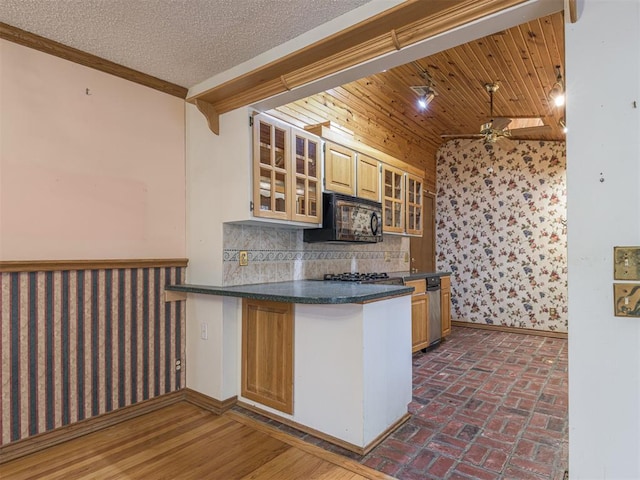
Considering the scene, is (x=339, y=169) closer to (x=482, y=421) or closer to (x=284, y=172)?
(x=284, y=172)

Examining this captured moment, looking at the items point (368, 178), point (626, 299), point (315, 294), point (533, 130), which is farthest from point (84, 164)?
point (533, 130)

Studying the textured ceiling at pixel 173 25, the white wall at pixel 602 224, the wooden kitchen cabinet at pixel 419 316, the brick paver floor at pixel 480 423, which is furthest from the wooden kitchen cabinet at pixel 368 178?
the white wall at pixel 602 224

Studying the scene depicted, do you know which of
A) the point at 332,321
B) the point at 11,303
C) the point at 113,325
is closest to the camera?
the point at 11,303

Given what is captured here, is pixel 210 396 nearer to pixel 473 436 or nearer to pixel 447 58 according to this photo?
pixel 473 436

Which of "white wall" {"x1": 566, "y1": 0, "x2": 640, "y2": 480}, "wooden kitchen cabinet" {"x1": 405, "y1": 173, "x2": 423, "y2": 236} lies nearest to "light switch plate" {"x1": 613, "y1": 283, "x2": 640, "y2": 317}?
"white wall" {"x1": 566, "y1": 0, "x2": 640, "y2": 480}

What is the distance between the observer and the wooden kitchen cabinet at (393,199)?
14.3 ft

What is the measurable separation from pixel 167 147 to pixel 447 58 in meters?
2.58

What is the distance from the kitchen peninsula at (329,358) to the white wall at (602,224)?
1066 millimetres

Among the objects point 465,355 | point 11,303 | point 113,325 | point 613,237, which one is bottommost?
point 465,355

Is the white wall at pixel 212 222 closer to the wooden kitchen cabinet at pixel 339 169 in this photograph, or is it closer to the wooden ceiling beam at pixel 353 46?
the wooden ceiling beam at pixel 353 46

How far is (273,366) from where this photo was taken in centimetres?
266

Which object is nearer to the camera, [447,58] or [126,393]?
[126,393]

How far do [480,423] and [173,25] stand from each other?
3.28 meters

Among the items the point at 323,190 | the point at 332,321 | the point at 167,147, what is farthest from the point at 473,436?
the point at 167,147
